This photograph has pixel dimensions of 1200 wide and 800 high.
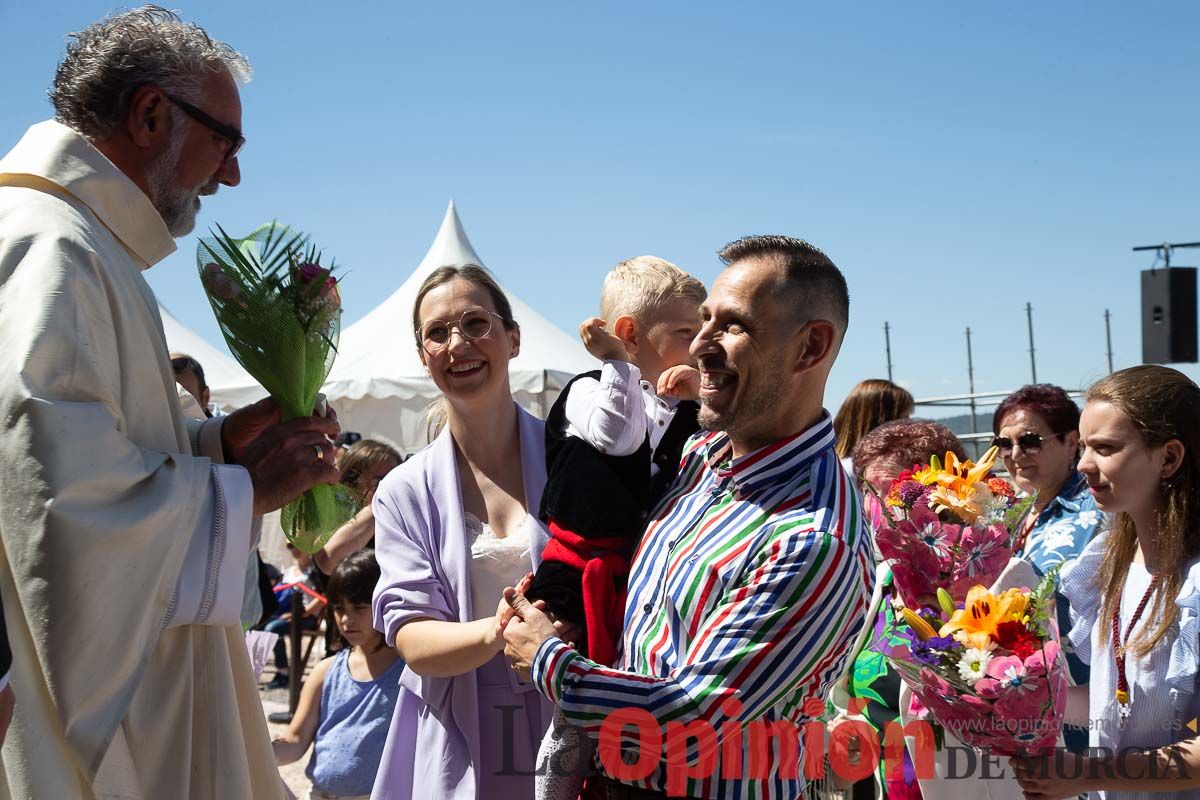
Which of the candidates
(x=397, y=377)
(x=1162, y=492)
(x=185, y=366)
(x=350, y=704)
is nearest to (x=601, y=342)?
(x=1162, y=492)

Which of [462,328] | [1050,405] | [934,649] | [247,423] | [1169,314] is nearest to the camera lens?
[934,649]

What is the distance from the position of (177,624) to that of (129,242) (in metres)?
0.92

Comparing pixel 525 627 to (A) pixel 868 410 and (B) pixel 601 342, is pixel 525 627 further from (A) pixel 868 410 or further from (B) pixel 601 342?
(A) pixel 868 410

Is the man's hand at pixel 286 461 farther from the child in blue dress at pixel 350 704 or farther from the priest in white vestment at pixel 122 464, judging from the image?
the child in blue dress at pixel 350 704

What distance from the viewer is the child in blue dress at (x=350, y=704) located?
455 centimetres

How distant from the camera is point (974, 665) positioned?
267 cm

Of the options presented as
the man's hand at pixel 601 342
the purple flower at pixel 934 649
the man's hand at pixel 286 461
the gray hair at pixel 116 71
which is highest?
the gray hair at pixel 116 71

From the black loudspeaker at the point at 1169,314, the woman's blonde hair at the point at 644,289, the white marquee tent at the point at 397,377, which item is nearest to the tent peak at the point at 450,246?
the white marquee tent at the point at 397,377

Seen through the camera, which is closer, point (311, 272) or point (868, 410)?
point (311, 272)

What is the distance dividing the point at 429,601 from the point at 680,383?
3.11 feet

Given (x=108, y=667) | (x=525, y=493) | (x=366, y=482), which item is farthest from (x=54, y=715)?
(x=366, y=482)

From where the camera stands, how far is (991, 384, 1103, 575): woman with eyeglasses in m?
5.00

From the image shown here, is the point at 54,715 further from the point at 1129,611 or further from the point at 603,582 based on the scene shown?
the point at 1129,611

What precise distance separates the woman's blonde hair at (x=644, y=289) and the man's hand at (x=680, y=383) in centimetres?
29
